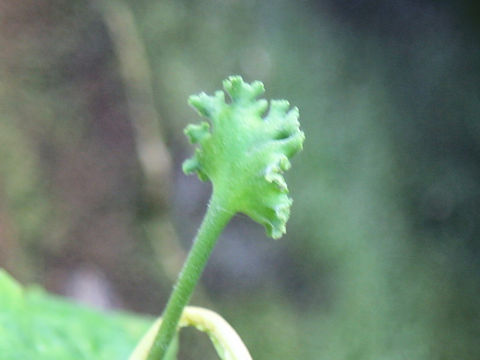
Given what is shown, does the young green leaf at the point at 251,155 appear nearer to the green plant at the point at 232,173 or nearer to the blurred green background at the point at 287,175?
the green plant at the point at 232,173

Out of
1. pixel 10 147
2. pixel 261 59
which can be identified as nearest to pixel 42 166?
pixel 10 147

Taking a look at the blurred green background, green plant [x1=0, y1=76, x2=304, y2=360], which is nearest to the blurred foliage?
green plant [x1=0, y1=76, x2=304, y2=360]

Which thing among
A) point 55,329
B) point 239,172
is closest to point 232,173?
point 239,172

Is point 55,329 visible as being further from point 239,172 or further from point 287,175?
point 287,175

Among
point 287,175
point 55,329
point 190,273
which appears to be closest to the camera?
point 190,273

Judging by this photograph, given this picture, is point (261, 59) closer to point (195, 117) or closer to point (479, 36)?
point (195, 117)

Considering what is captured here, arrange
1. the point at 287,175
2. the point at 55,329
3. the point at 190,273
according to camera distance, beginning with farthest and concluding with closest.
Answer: the point at 287,175 → the point at 55,329 → the point at 190,273
